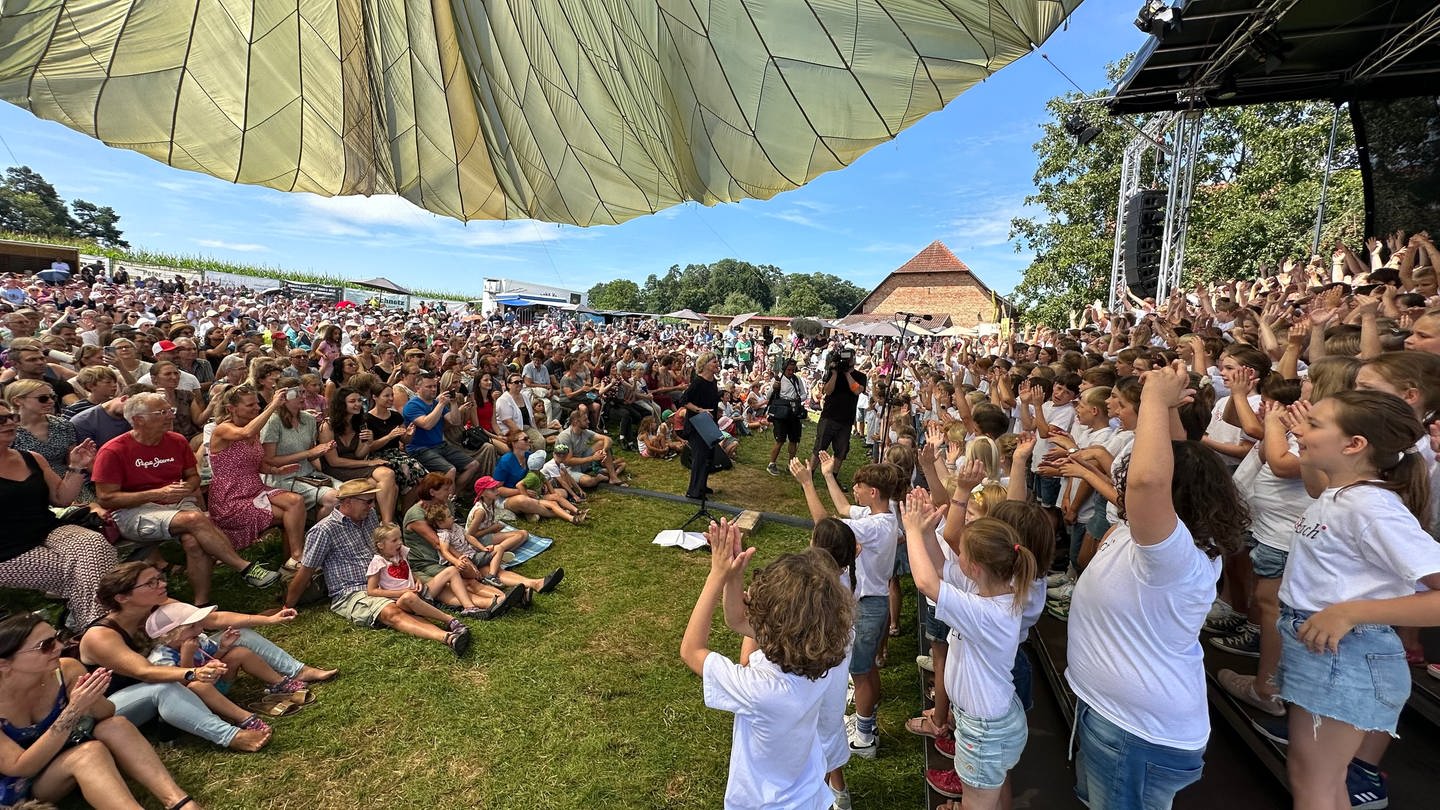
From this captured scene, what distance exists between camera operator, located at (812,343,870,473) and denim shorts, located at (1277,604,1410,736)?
229 inches

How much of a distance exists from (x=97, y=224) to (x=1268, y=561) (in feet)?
328

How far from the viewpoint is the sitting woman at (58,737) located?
2.32m

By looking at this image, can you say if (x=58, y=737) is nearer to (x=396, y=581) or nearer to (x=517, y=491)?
(x=396, y=581)

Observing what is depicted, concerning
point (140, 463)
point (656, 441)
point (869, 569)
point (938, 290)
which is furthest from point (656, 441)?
point (938, 290)

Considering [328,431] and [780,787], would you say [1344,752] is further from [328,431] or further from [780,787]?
[328,431]

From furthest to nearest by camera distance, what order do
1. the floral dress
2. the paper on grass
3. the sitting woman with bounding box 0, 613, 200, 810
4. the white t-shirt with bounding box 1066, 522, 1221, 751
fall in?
the paper on grass → the floral dress → the sitting woman with bounding box 0, 613, 200, 810 → the white t-shirt with bounding box 1066, 522, 1221, 751

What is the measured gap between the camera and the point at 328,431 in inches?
216

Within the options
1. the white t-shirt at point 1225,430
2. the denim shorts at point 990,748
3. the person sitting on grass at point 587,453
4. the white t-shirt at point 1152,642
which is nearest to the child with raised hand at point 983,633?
the denim shorts at point 990,748

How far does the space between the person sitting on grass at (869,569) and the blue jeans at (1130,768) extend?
3.85ft

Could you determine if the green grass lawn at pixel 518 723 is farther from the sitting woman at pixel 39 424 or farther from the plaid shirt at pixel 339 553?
the sitting woman at pixel 39 424

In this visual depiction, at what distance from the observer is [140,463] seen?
4.07 meters

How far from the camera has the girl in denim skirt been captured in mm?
1649

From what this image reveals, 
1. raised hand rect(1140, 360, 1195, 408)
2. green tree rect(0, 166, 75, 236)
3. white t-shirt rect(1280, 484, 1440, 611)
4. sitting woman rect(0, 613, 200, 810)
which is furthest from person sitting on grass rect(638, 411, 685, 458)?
Answer: green tree rect(0, 166, 75, 236)

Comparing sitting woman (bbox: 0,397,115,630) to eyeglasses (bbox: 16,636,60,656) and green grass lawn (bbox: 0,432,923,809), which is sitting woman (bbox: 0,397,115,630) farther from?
eyeglasses (bbox: 16,636,60,656)
